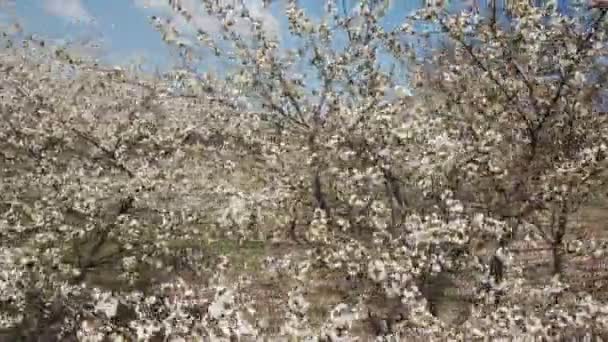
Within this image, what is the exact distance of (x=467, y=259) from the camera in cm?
729

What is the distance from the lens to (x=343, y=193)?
8.71 m

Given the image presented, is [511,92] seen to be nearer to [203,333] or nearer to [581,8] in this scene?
[581,8]

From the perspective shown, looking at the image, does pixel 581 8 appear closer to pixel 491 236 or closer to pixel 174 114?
pixel 491 236

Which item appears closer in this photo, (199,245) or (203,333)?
(203,333)

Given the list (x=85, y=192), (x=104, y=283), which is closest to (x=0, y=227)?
(x=85, y=192)

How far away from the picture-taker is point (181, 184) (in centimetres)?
1068

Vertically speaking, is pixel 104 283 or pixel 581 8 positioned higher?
pixel 581 8

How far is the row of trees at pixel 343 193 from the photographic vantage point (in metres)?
6.98

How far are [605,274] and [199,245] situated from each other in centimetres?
697

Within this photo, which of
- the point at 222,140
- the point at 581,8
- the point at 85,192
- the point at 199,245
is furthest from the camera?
the point at 199,245

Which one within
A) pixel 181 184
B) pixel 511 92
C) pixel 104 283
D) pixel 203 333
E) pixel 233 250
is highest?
pixel 511 92

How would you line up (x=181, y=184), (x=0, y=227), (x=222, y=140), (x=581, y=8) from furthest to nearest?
1. (x=222, y=140)
2. (x=181, y=184)
3. (x=0, y=227)
4. (x=581, y=8)

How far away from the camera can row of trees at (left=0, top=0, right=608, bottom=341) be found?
6977 mm

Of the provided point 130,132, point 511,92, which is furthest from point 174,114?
point 511,92
